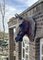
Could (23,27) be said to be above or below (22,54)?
above

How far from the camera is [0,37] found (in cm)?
2417

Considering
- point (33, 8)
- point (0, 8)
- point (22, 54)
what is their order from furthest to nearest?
point (0, 8), point (22, 54), point (33, 8)

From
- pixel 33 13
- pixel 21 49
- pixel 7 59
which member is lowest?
pixel 7 59

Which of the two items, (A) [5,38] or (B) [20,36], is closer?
(B) [20,36]

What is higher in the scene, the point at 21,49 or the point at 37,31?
the point at 37,31

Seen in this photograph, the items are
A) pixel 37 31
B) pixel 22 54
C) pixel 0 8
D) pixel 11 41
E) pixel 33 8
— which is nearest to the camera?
pixel 37 31

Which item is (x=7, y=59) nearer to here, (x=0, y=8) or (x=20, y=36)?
(x=20, y=36)

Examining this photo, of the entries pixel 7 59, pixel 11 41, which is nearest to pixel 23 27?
pixel 11 41

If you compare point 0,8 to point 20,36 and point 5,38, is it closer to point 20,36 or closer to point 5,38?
point 5,38

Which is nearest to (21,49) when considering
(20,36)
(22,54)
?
(22,54)

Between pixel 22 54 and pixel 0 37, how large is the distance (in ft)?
53.9

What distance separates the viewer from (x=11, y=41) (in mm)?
10781

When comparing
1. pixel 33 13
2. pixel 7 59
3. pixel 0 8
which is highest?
pixel 0 8

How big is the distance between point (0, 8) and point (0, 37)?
362cm
